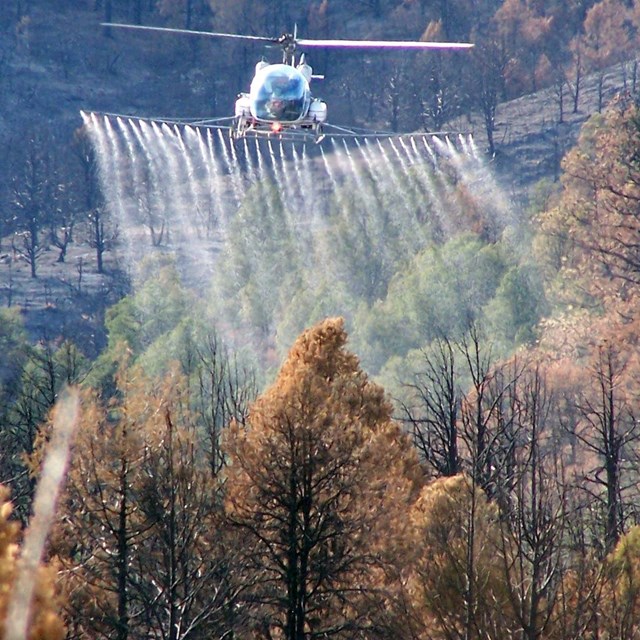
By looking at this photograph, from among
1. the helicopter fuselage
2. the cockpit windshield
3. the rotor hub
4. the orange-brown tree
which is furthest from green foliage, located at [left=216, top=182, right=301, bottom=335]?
the orange-brown tree

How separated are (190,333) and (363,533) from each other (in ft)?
175

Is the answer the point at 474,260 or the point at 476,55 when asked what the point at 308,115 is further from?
the point at 476,55

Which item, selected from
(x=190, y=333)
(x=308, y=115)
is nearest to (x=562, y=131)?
(x=190, y=333)

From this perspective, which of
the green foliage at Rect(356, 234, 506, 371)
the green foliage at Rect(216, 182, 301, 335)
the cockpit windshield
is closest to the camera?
the cockpit windshield

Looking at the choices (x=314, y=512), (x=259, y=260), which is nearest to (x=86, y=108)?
(x=259, y=260)

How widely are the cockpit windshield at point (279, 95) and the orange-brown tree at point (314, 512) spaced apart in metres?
8.50

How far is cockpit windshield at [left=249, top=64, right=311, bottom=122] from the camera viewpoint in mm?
33688

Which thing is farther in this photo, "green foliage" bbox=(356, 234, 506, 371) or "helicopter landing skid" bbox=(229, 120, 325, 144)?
"green foliage" bbox=(356, 234, 506, 371)

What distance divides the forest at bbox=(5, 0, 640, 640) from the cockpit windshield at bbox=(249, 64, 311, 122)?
6.14 metres

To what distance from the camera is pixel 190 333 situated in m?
77.9

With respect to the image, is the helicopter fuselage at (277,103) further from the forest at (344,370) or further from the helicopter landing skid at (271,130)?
the forest at (344,370)

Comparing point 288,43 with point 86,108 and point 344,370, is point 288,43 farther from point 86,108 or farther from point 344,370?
point 86,108

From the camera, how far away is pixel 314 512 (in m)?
25.5

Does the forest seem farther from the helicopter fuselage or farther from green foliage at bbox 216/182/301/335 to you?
the helicopter fuselage
